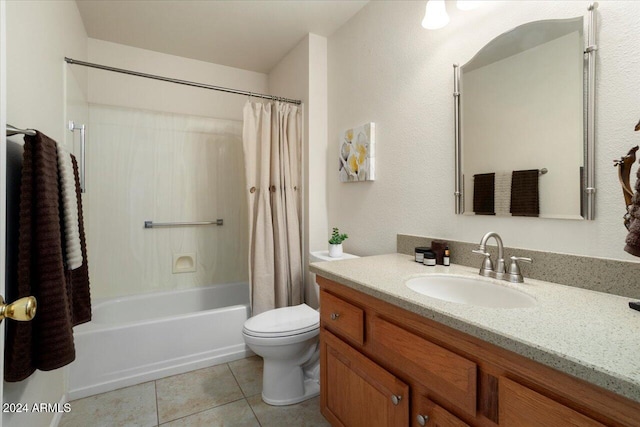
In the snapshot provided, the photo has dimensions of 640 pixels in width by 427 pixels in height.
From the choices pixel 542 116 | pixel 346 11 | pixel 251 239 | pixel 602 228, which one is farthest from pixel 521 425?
pixel 346 11

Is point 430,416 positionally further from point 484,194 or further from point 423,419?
point 484,194

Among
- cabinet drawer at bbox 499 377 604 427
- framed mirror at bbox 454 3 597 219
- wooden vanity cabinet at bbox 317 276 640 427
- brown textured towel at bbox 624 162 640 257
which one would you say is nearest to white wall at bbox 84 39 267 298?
wooden vanity cabinet at bbox 317 276 640 427

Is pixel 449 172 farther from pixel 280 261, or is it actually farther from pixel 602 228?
pixel 280 261

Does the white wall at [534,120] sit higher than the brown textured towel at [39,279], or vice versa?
the white wall at [534,120]

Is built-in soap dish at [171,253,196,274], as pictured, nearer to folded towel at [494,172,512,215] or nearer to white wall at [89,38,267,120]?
white wall at [89,38,267,120]

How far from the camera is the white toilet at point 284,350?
1660 millimetres

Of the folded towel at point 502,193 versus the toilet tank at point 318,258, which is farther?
the toilet tank at point 318,258

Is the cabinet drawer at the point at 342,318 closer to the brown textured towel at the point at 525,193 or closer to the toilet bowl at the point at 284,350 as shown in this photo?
the toilet bowl at the point at 284,350

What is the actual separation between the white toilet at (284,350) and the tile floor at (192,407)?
0.07 meters

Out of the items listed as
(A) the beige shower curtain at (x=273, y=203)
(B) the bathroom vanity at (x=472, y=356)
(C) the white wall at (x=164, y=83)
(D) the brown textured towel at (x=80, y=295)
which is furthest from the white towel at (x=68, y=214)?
(C) the white wall at (x=164, y=83)

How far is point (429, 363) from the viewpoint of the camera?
89 centimetres

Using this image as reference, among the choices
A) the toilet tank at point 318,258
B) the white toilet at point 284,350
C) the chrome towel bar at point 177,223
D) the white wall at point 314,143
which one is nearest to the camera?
the white toilet at point 284,350

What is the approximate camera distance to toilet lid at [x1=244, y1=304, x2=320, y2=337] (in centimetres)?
166

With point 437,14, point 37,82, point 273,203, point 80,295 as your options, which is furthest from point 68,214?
point 437,14
